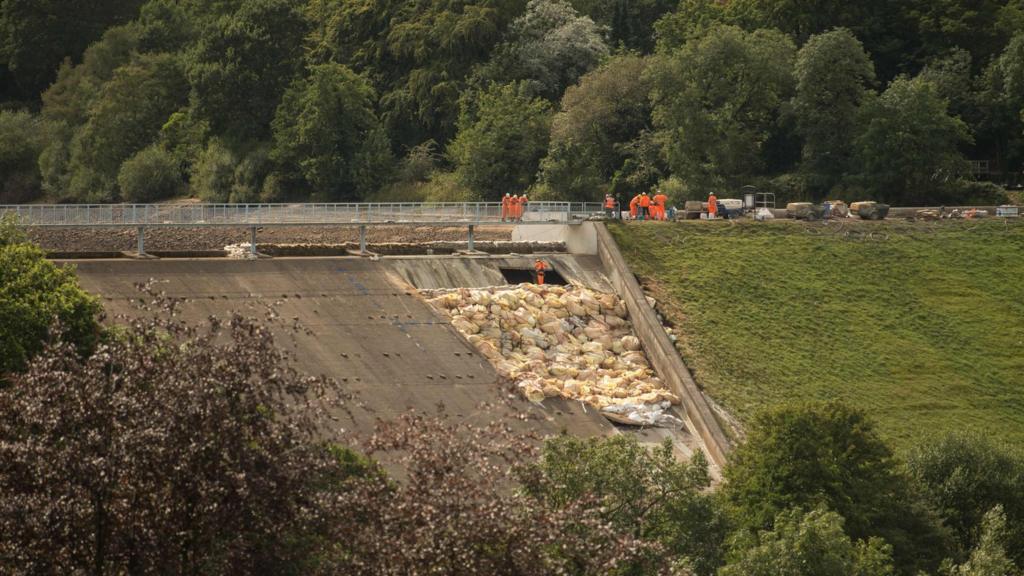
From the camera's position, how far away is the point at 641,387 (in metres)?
47.5

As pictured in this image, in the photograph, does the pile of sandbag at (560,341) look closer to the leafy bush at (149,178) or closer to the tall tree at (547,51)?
the tall tree at (547,51)

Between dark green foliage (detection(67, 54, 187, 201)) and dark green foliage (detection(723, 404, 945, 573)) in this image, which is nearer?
dark green foliage (detection(723, 404, 945, 573))

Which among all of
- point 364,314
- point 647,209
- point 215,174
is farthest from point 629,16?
point 364,314

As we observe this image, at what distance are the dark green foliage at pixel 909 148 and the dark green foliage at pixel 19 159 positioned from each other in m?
45.8

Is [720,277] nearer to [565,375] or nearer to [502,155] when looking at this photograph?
[565,375]

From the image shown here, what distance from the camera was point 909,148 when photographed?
221 feet

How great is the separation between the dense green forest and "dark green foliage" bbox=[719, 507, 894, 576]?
3476cm

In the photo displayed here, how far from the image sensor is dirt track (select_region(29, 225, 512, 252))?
59312 millimetres

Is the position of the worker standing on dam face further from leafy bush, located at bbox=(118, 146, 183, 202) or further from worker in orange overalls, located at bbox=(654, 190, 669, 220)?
leafy bush, located at bbox=(118, 146, 183, 202)

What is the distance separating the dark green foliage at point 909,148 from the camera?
67375 millimetres

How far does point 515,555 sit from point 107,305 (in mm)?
24501

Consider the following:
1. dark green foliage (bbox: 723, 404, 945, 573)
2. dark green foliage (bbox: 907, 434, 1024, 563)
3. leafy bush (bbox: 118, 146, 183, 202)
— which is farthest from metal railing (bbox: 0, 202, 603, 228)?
leafy bush (bbox: 118, 146, 183, 202)

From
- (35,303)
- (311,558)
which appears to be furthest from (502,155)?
(311,558)

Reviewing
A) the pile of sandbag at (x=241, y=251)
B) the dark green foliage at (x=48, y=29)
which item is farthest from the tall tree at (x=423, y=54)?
the pile of sandbag at (x=241, y=251)
